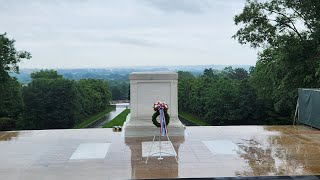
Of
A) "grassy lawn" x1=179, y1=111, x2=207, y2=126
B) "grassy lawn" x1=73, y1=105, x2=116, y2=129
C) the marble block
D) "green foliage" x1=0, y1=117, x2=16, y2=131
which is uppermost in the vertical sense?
the marble block

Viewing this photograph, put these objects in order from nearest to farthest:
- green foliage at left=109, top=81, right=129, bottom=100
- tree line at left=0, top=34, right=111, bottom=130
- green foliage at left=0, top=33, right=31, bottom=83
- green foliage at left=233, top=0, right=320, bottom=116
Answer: green foliage at left=233, top=0, right=320, bottom=116 → green foliage at left=0, top=33, right=31, bottom=83 → tree line at left=0, top=34, right=111, bottom=130 → green foliage at left=109, top=81, right=129, bottom=100

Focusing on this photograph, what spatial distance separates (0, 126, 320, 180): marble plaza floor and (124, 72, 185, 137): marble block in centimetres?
75

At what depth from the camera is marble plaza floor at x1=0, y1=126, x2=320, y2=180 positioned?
8.48 metres

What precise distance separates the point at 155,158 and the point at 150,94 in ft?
11.9

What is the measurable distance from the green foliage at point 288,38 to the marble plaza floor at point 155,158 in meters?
9.30

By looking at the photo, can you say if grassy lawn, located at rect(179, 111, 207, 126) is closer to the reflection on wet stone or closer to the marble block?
the marble block

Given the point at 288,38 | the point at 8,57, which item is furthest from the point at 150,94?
the point at 8,57

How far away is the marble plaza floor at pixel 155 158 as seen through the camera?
27.8ft

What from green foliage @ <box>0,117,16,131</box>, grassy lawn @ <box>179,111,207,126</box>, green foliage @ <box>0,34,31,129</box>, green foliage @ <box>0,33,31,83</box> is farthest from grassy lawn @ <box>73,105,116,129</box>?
green foliage @ <box>0,33,31,83</box>

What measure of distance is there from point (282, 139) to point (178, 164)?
4231mm

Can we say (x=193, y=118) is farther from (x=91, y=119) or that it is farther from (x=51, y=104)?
(x=51, y=104)

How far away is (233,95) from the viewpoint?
51.5 metres

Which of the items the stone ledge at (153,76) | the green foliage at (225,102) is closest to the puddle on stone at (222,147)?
the stone ledge at (153,76)

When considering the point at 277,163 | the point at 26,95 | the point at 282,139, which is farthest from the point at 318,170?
the point at 26,95
